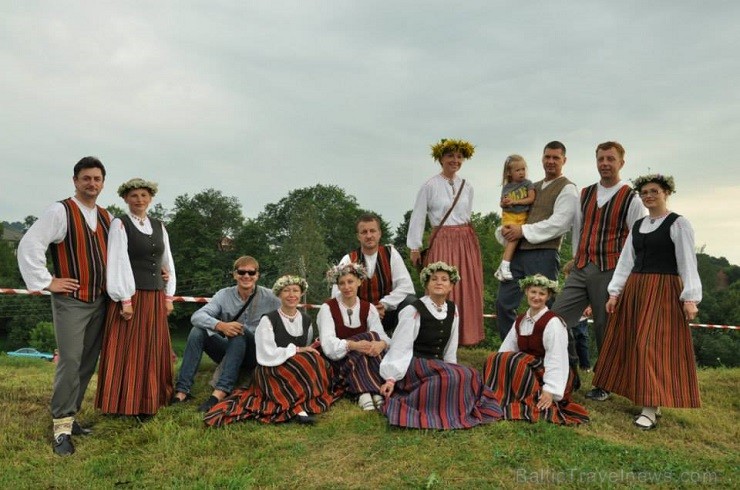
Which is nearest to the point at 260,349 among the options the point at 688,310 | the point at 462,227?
the point at 462,227

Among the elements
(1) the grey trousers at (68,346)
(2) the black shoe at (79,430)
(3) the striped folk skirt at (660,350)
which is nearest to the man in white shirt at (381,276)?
(3) the striped folk skirt at (660,350)

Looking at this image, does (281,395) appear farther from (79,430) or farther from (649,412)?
(649,412)

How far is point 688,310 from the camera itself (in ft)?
14.5

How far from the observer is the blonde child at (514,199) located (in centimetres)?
565

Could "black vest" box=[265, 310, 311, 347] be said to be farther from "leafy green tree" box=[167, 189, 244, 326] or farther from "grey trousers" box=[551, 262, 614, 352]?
"leafy green tree" box=[167, 189, 244, 326]

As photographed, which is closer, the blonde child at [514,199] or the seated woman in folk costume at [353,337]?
the seated woman in folk costume at [353,337]

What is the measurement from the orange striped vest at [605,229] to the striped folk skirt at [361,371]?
205cm

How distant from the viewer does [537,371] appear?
184 inches

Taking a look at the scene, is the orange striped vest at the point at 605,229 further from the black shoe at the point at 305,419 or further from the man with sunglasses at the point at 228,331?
the man with sunglasses at the point at 228,331

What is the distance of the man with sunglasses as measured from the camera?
5.01m

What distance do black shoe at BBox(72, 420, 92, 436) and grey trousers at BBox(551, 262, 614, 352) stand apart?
4.03m

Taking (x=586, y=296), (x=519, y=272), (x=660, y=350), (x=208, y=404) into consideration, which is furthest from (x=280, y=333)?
(x=660, y=350)

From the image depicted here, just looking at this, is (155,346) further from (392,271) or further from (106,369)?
(392,271)

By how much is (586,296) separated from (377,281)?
6.21 ft
